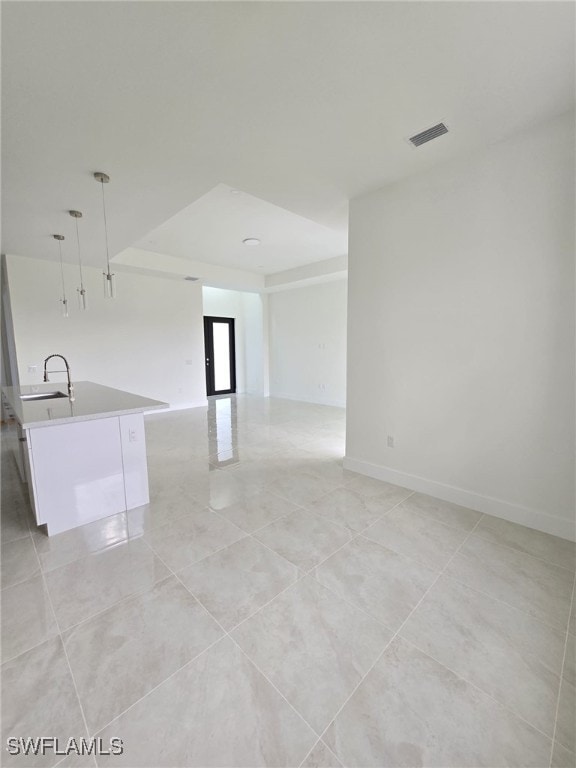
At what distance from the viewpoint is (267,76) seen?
1652 mm

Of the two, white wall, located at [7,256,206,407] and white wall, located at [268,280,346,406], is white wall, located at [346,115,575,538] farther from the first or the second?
white wall, located at [7,256,206,407]

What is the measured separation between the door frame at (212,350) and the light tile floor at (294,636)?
624 cm

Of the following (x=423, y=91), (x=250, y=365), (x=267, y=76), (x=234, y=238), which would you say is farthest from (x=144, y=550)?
(x=250, y=365)

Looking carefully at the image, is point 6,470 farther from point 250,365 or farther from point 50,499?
point 250,365

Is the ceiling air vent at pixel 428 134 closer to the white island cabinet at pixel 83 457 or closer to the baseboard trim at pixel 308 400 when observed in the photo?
the white island cabinet at pixel 83 457

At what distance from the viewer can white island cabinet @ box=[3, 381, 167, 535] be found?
83.8 inches

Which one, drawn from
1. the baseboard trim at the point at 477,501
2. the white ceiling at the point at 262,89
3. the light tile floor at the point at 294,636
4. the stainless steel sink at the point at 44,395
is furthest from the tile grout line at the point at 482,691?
the stainless steel sink at the point at 44,395

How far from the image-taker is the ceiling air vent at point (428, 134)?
2061mm

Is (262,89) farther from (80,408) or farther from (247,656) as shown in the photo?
(247,656)

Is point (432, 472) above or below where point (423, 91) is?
below

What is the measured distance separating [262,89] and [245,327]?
725 cm

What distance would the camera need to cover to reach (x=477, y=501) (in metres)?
2.46

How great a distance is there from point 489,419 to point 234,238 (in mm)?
4085

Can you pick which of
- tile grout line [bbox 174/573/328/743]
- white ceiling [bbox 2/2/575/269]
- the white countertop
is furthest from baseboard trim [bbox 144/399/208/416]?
tile grout line [bbox 174/573/328/743]
